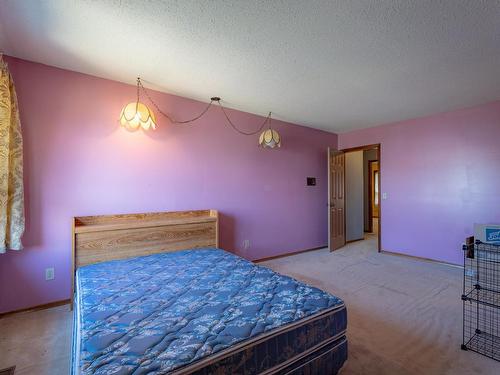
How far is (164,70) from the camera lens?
2.65 meters

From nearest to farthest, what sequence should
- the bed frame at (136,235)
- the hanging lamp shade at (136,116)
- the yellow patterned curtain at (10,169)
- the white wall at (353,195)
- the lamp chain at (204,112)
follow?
the yellow patterned curtain at (10,169) < the bed frame at (136,235) < the hanging lamp shade at (136,116) < the lamp chain at (204,112) < the white wall at (353,195)

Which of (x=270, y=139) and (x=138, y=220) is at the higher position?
(x=270, y=139)

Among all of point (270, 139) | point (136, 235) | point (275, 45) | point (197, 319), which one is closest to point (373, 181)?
point (270, 139)

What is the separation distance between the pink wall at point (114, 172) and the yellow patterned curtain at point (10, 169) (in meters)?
0.17

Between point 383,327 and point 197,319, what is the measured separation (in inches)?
67.3

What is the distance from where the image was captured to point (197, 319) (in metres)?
1.38

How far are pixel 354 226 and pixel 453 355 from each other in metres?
4.16

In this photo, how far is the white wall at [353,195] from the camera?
5.73 m

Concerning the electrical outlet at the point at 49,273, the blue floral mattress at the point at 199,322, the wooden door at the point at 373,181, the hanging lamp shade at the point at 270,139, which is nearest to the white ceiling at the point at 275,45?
the hanging lamp shade at the point at 270,139

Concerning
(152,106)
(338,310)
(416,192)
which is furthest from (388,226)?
(152,106)

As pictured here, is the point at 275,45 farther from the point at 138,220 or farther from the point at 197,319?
the point at 138,220

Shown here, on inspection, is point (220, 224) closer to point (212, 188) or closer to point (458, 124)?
point (212, 188)

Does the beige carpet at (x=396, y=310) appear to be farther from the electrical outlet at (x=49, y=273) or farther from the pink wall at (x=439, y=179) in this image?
the electrical outlet at (x=49, y=273)

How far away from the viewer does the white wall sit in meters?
5.73
